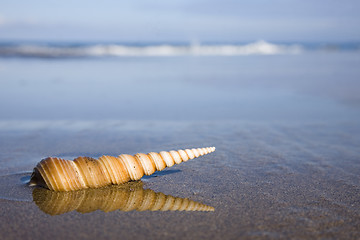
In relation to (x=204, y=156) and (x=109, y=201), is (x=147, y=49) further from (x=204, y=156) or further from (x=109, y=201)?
(x=109, y=201)

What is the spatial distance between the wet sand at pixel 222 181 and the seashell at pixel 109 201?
49 mm

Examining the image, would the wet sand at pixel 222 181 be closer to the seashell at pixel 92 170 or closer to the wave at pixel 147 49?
the seashell at pixel 92 170

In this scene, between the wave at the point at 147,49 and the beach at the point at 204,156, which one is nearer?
the beach at the point at 204,156

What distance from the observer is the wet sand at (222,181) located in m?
1.94

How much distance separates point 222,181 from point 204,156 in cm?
63

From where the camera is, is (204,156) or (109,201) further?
(204,156)

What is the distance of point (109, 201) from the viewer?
7.51 feet

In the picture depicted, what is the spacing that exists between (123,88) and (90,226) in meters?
5.75

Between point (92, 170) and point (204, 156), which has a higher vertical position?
point (92, 170)

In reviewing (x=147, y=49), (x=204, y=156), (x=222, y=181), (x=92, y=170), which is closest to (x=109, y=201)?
(x=92, y=170)

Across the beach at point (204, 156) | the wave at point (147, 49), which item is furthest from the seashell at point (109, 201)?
the wave at point (147, 49)

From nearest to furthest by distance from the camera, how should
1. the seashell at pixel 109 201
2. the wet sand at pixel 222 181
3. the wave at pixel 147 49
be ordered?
1. the wet sand at pixel 222 181
2. the seashell at pixel 109 201
3. the wave at pixel 147 49

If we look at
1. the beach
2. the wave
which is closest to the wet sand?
the beach

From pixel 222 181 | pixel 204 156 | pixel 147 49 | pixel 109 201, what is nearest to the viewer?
pixel 109 201
